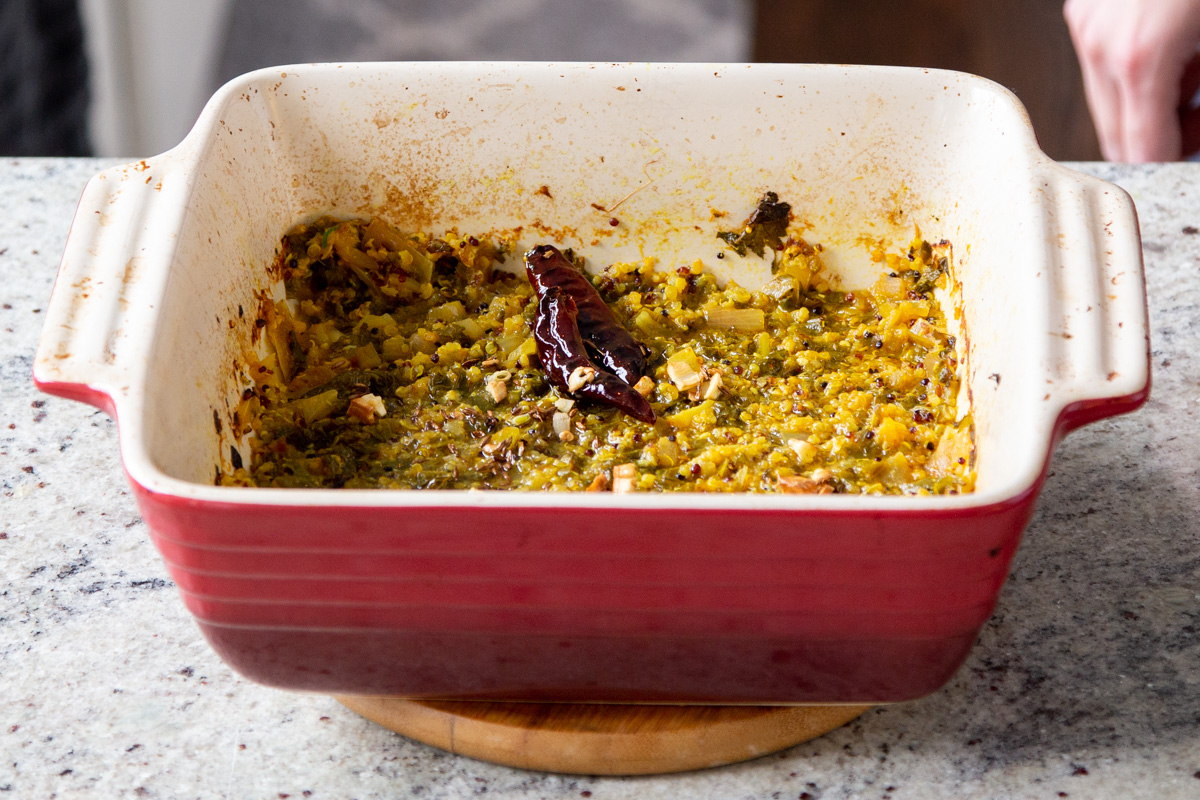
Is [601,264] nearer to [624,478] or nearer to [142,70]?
[624,478]

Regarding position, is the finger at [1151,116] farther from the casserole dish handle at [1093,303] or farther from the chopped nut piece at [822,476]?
the chopped nut piece at [822,476]

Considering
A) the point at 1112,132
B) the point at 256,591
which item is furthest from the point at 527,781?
the point at 1112,132

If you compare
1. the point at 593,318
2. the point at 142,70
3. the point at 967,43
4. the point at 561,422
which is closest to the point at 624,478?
the point at 561,422

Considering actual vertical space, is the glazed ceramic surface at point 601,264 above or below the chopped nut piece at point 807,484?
above

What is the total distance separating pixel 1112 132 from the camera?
2174 mm

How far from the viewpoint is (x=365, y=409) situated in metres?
1.28

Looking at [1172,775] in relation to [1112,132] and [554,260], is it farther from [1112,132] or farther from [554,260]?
[1112,132]

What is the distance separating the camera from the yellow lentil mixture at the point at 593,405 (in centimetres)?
121

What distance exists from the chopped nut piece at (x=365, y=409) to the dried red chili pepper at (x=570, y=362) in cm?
20

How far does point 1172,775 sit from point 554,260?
864 mm

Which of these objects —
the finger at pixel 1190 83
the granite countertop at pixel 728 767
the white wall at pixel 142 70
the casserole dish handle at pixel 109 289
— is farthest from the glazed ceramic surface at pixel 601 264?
the white wall at pixel 142 70

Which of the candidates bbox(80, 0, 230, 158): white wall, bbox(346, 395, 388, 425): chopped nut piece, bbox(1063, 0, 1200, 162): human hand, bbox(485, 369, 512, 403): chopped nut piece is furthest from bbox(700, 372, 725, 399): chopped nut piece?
bbox(80, 0, 230, 158): white wall

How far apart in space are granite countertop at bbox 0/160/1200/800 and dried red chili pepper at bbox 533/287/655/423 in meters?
0.41

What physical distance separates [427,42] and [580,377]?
3.75 meters
